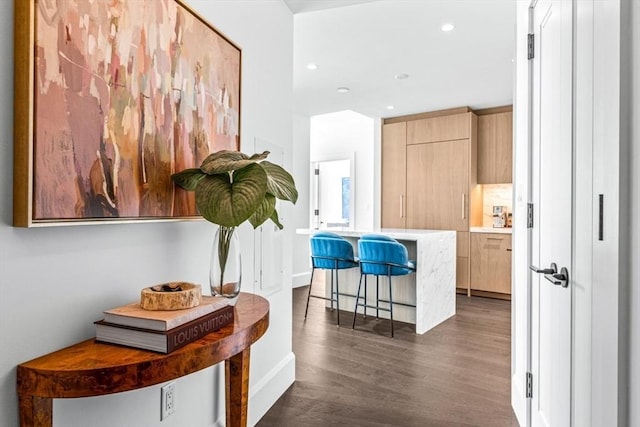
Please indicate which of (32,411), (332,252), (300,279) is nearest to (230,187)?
(32,411)

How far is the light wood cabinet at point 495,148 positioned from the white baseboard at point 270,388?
4289 millimetres

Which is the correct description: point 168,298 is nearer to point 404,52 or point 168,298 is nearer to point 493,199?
point 404,52

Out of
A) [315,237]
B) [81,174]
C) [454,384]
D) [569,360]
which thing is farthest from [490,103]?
[81,174]

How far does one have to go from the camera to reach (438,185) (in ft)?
18.7

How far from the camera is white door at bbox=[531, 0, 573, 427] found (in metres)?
1.42

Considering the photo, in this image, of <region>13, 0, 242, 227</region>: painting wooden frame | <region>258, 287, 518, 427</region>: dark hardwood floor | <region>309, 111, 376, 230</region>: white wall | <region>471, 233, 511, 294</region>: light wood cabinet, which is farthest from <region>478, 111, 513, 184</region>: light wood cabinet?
<region>13, 0, 242, 227</region>: painting wooden frame

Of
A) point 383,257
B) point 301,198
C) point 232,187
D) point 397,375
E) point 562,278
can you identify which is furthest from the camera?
point 301,198

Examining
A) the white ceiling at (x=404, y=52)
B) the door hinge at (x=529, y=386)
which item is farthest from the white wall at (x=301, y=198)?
the door hinge at (x=529, y=386)

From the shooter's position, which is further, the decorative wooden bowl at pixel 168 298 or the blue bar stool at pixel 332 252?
the blue bar stool at pixel 332 252

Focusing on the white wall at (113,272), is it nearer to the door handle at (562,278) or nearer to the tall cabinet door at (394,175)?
the door handle at (562,278)

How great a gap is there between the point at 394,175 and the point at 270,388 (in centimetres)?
449

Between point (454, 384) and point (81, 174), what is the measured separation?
2505 millimetres

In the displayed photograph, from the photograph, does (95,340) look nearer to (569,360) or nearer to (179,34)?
(179,34)

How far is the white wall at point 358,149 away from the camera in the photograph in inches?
270
